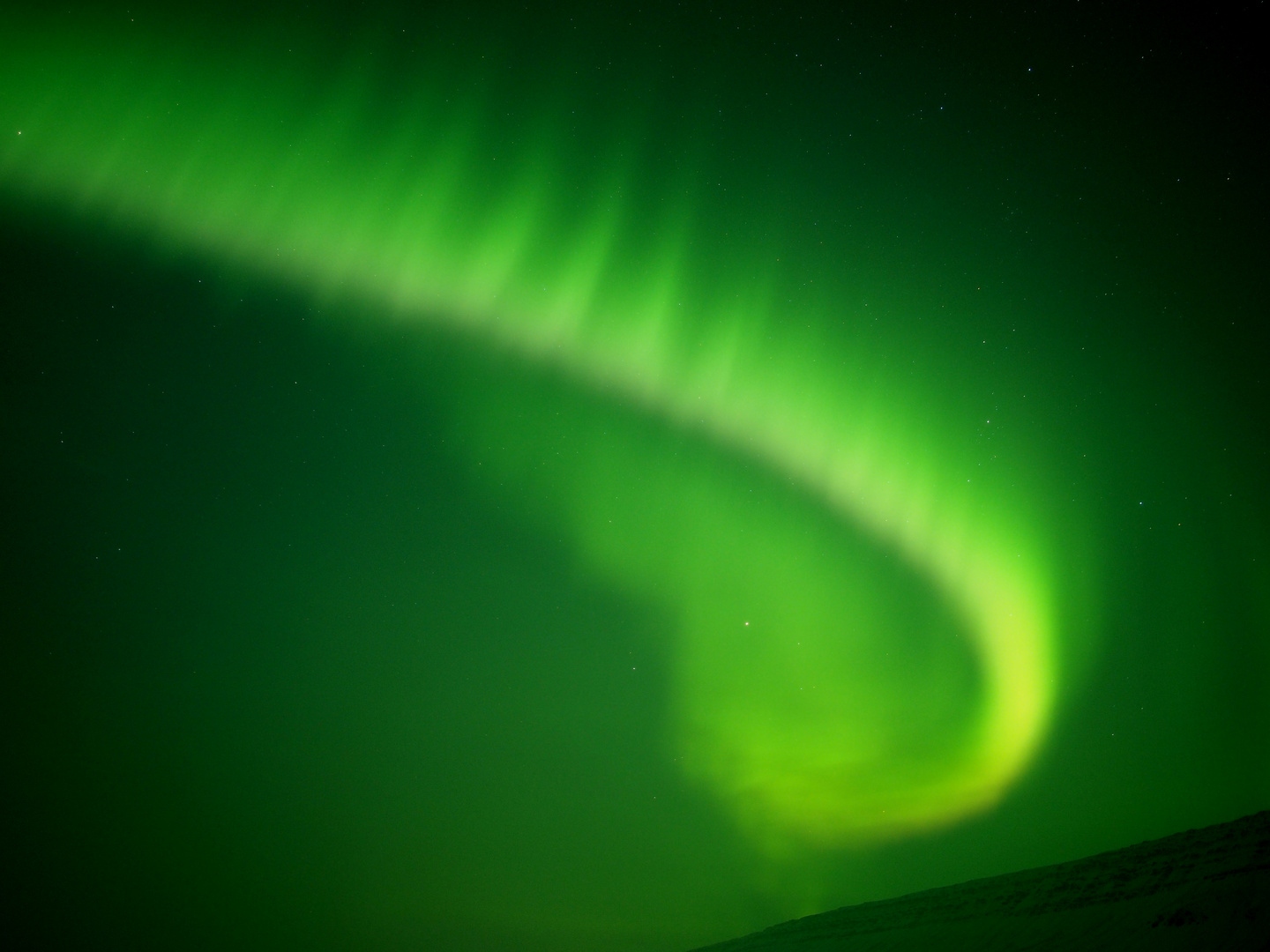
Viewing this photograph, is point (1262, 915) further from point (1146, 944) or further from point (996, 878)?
point (996, 878)

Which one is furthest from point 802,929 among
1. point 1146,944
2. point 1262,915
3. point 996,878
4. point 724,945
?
point 1262,915

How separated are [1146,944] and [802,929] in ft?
54.5

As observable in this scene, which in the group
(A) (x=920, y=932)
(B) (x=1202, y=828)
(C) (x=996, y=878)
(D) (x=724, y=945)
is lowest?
(D) (x=724, y=945)

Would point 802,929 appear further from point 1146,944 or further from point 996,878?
point 1146,944

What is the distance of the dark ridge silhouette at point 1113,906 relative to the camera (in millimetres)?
11844

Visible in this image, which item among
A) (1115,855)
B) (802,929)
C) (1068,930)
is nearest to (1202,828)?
(1115,855)

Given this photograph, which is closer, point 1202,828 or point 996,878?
point 1202,828

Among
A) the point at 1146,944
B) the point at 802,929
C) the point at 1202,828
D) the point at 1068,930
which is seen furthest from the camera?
the point at 802,929

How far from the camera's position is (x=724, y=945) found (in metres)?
30.7

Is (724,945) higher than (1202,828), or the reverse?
(1202,828)

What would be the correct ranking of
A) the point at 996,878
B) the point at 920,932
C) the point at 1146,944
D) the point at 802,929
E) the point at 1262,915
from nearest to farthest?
the point at 1262,915
the point at 1146,944
the point at 920,932
the point at 996,878
the point at 802,929

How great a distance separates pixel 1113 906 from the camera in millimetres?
14555

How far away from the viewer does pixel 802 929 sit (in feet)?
85.9

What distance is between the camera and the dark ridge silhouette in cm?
1184
